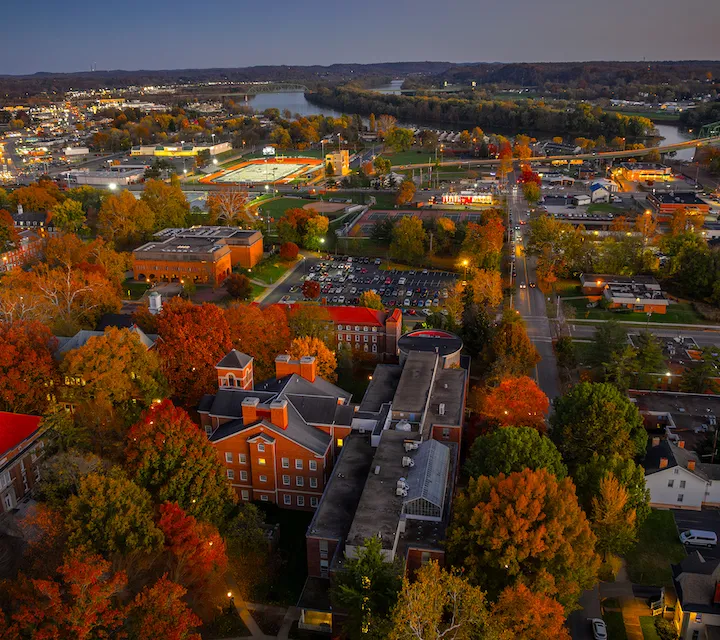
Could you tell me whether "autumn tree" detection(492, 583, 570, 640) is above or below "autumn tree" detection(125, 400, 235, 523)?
below

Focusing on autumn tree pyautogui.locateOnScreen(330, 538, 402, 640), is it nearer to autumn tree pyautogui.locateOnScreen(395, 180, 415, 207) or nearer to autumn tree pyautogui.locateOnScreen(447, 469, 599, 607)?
autumn tree pyautogui.locateOnScreen(447, 469, 599, 607)

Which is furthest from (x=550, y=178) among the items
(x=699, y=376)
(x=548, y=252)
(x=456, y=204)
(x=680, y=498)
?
(x=680, y=498)

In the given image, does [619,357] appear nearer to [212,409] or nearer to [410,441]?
[410,441]

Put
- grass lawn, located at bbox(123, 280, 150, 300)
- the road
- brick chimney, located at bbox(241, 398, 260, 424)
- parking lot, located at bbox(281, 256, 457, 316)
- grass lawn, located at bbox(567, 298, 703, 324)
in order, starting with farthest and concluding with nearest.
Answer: grass lawn, located at bbox(123, 280, 150, 300), parking lot, located at bbox(281, 256, 457, 316), grass lawn, located at bbox(567, 298, 703, 324), the road, brick chimney, located at bbox(241, 398, 260, 424)

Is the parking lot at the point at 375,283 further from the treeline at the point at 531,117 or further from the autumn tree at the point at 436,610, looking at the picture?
the treeline at the point at 531,117

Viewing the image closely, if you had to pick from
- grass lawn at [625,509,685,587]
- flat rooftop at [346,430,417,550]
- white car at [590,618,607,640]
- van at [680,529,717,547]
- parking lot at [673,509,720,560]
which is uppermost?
flat rooftop at [346,430,417,550]

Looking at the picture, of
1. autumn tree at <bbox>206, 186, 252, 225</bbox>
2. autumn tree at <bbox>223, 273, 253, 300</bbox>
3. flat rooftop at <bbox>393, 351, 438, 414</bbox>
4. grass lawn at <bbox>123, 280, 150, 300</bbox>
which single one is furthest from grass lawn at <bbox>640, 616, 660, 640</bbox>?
autumn tree at <bbox>206, 186, 252, 225</bbox>
